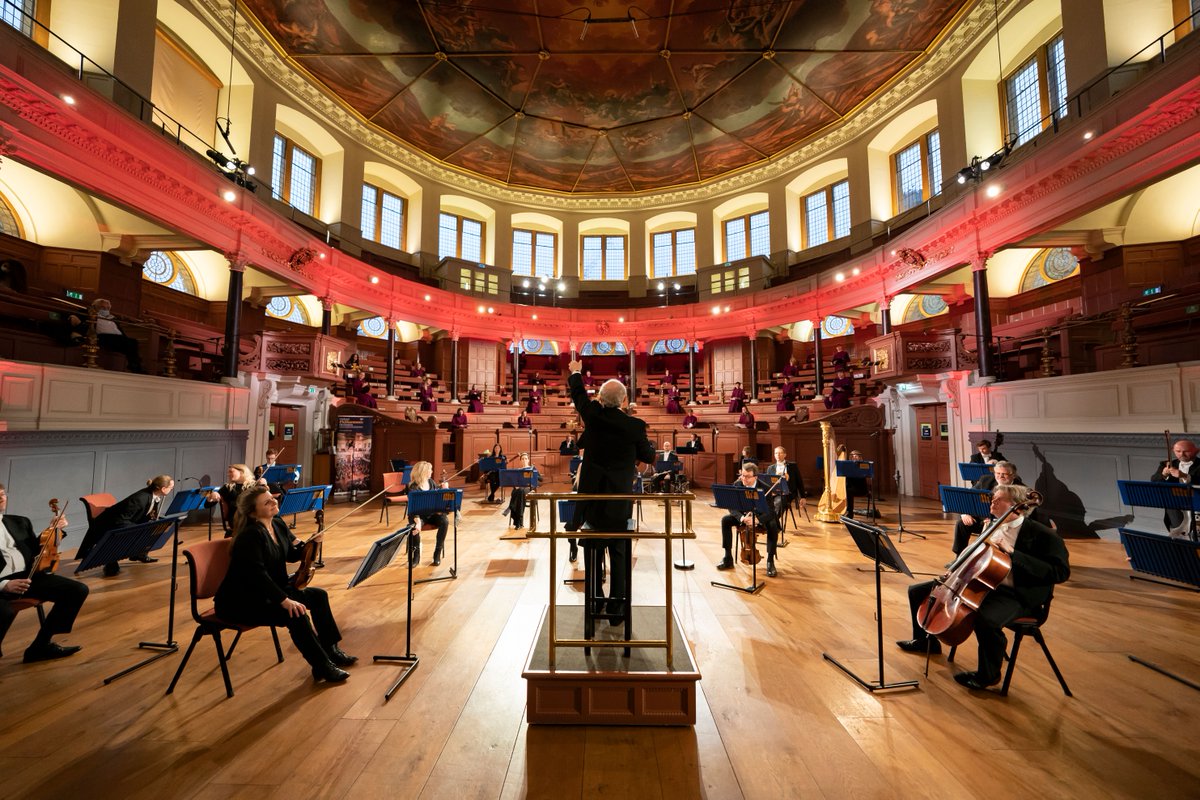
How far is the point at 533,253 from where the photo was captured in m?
20.6

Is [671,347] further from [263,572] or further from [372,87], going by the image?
[263,572]

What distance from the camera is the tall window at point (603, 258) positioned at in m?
20.8

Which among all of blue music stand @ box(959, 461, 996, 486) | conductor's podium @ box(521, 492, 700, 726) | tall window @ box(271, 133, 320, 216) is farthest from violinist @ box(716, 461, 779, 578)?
tall window @ box(271, 133, 320, 216)

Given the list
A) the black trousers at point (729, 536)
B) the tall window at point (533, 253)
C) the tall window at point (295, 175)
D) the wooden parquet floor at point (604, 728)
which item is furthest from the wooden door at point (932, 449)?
the tall window at point (295, 175)

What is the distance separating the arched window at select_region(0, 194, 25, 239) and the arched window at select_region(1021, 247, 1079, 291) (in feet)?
68.1

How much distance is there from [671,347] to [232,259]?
550 inches

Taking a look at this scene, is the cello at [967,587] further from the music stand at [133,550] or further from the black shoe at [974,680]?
the music stand at [133,550]

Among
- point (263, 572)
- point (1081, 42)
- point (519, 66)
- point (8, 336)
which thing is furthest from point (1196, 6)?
point (8, 336)

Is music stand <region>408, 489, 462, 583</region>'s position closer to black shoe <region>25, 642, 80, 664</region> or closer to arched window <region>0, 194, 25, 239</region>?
black shoe <region>25, 642, 80, 664</region>

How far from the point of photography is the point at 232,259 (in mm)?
10109

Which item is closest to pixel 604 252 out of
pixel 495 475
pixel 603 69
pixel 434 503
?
pixel 603 69

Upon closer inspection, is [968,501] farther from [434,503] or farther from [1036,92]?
[1036,92]

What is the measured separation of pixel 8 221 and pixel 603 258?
16551mm

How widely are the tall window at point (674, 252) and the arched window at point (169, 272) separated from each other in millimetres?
15420
